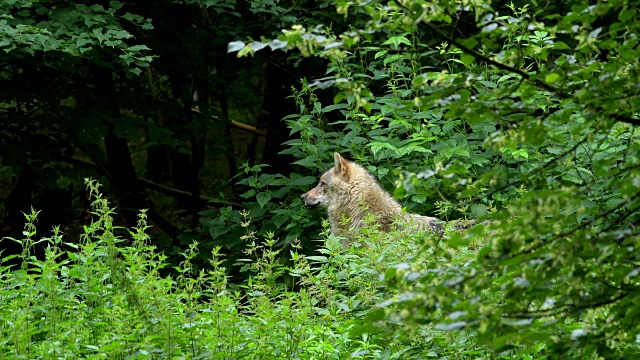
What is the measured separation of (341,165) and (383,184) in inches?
29.8

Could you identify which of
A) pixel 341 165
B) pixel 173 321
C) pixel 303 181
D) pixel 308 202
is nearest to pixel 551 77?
pixel 173 321

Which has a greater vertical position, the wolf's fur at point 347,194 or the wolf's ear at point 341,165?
the wolf's ear at point 341,165

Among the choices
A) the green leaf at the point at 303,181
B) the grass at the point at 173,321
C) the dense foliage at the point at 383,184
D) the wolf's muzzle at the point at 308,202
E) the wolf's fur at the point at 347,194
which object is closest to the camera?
the dense foliage at the point at 383,184

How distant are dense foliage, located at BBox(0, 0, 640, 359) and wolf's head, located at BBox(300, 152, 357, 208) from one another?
0.61 ft

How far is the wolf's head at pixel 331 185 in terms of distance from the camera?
966 centimetres

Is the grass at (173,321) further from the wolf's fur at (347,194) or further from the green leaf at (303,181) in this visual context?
the green leaf at (303,181)

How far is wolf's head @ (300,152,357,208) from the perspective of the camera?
9664 millimetres

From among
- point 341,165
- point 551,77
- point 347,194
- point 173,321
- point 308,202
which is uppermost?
point 551,77

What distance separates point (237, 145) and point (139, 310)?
14.0 meters

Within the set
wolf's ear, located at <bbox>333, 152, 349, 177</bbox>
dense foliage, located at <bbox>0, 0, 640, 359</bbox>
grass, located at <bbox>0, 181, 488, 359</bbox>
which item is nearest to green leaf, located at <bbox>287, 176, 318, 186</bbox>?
dense foliage, located at <bbox>0, 0, 640, 359</bbox>

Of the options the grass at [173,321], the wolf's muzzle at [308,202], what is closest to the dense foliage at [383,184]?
the grass at [173,321]

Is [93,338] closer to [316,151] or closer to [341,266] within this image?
[341,266]

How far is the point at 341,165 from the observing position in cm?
959

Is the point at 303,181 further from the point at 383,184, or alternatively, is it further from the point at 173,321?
the point at 173,321
